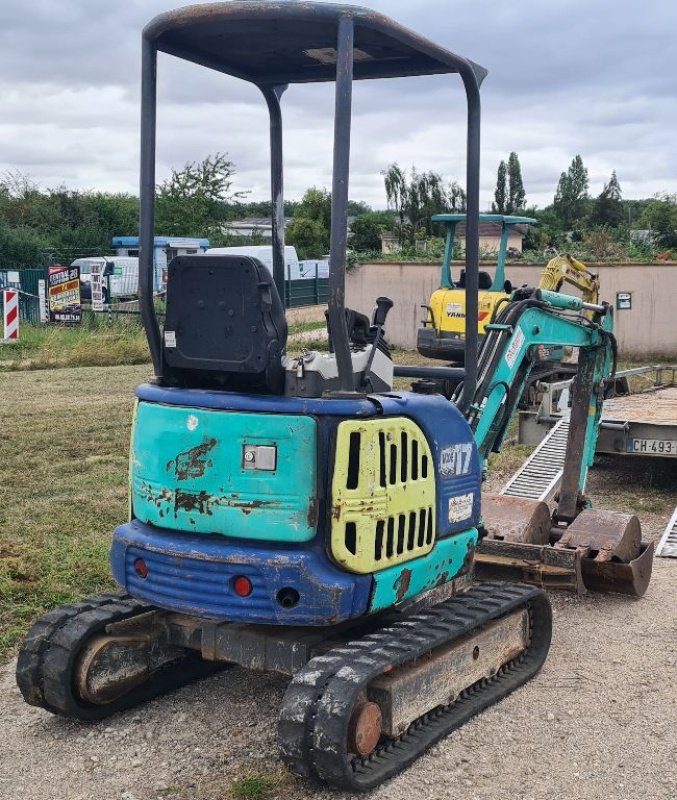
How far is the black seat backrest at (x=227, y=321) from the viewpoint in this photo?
4289 millimetres

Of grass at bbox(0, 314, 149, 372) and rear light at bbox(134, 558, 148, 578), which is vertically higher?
rear light at bbox(134, 558, 148, 578)

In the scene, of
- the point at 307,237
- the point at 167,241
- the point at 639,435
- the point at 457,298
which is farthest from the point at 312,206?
the point at 639,435

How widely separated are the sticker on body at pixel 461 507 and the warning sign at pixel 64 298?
21173mm

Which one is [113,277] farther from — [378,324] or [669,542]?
[378,324]

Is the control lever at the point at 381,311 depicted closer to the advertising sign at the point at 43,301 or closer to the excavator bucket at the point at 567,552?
the excavator bucket at the point at 567,552

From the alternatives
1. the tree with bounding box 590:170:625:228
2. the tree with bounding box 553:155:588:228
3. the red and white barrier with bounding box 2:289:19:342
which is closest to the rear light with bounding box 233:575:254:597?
the red and white barrier with bounding box 2:289:19:342

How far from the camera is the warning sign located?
82.4 feet

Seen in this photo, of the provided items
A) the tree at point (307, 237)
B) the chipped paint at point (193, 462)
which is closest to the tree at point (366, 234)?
the tree at point (307, 237)

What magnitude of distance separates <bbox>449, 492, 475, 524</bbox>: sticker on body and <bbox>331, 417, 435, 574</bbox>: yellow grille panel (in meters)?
0.30

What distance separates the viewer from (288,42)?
4.79m

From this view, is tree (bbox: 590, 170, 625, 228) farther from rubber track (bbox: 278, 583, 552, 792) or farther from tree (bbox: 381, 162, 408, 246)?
rubber track (bbox: 278, 583, 552, 792)

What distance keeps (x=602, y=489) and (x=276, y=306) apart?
632cm

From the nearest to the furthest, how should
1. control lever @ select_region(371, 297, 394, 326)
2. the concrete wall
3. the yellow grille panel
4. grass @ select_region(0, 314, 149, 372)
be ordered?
the yellow grille panel, control lever @ select_region(371, 297, 394, 326), grass @ select_region(0, 314, 149, 372), the concrete wall

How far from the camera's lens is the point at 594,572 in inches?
255
